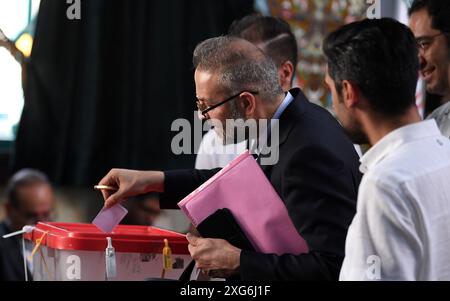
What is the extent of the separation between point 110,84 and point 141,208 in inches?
26.0

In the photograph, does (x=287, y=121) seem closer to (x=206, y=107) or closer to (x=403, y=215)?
(x=206, y=107)

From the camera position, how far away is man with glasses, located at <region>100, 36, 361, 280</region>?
197 centimetres

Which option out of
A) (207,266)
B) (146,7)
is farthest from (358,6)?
(207,266)

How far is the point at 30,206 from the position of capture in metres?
3.95

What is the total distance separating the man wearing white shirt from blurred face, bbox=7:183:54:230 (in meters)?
2.43

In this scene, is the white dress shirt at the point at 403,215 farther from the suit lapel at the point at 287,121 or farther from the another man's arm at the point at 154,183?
the another man's arm at the point at 154,183

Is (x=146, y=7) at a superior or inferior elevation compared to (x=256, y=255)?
superior

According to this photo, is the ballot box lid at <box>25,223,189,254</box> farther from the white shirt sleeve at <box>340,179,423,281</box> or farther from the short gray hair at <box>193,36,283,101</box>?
the white shirt sleeve at <box>340,179,423,281</box>

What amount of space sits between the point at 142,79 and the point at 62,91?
408 millimetres

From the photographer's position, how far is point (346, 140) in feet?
7.11

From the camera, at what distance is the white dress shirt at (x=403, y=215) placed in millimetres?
1604

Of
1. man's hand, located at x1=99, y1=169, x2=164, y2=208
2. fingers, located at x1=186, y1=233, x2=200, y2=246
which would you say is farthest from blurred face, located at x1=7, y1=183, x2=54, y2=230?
fingers, located at x1=186, y1=233, x2=200, y2=246
